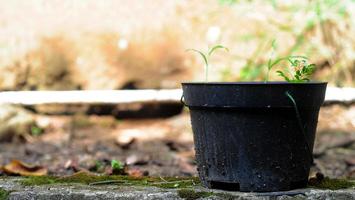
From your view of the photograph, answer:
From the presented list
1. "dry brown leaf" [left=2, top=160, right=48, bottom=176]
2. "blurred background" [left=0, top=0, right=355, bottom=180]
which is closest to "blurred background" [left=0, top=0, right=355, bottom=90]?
"blurred background" [left=0, top=0, right=355, bottom=180]

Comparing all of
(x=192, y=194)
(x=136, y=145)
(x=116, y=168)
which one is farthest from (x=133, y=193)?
(x=136, y=145)

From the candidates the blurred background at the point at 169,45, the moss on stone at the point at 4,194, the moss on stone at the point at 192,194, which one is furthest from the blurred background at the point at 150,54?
the moss on stone at the point at 192,194

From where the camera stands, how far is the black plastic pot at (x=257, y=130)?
2117 millimetres

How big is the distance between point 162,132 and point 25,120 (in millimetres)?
1263

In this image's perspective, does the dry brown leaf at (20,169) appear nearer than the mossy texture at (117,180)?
No

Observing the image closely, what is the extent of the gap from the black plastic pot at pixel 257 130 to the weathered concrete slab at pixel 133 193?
0.15ft

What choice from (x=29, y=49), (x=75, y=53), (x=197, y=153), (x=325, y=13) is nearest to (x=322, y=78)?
(x=325, y=13)

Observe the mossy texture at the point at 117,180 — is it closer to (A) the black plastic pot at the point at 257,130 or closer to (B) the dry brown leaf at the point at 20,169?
(A) the black plastic pot at the point at 257,130

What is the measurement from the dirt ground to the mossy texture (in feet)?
3.12

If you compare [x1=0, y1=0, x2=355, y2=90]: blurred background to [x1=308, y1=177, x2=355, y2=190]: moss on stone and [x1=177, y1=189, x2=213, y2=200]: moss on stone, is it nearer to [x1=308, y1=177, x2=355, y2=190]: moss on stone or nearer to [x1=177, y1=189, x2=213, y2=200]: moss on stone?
[x1=308, y1=177, x2=355, y2=190]: moss on stone

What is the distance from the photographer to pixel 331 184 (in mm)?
2383

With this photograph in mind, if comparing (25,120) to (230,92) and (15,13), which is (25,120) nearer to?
(15,13)

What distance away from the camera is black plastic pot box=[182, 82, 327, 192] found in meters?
2.12

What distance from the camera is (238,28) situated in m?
5.73
